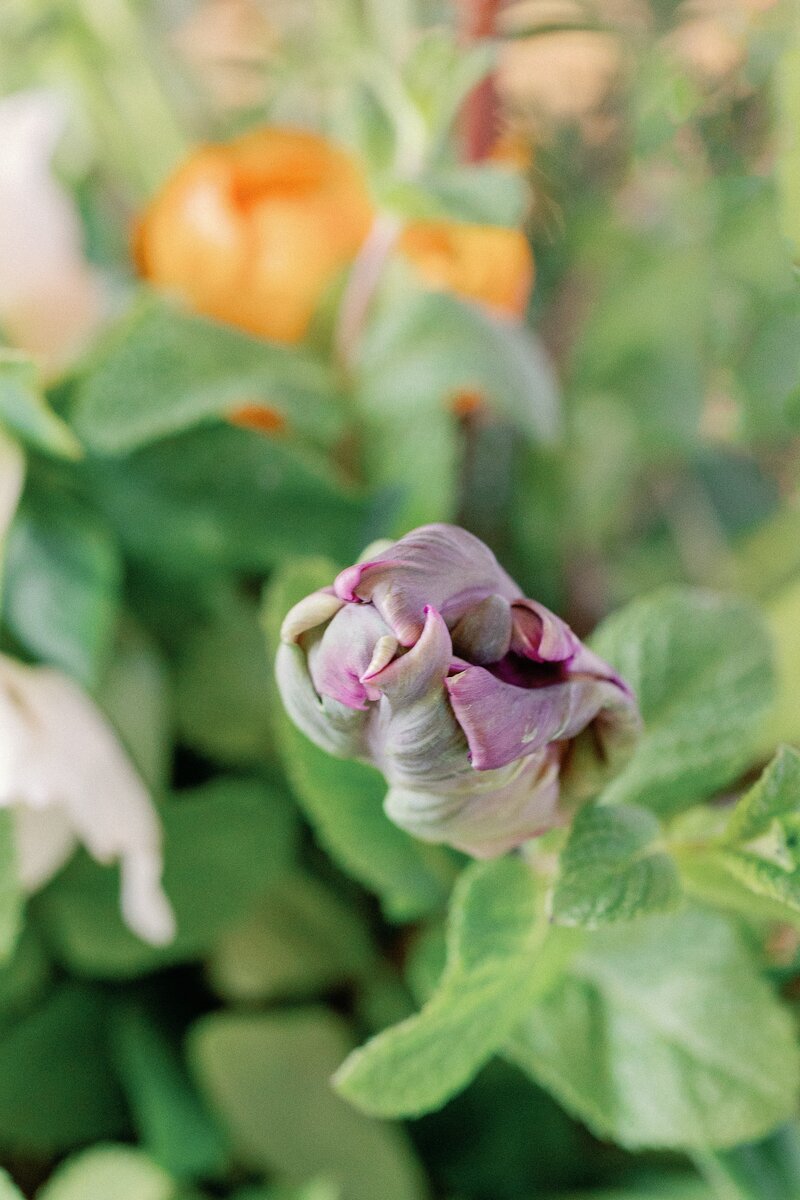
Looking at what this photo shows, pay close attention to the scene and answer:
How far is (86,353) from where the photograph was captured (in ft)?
0.66

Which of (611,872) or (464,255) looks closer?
(611,872)

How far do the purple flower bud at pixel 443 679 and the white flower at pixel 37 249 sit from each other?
0.49 feet

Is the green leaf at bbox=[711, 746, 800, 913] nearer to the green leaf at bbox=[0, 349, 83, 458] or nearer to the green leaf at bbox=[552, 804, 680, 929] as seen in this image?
the green leaf at bbox=[552, 804, 680, 929]

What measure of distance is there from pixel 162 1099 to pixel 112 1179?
3cm

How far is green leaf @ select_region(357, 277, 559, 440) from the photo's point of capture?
0.69ft

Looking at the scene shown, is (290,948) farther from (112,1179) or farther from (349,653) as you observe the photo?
(349,653)

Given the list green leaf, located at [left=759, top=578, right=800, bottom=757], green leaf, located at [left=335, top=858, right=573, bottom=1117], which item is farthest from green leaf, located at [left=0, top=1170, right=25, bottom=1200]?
green leaf, located at [left=759, top=578, right=800, bottom=757]

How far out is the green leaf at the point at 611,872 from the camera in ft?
0.37

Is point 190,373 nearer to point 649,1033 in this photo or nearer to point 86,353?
point 86,353

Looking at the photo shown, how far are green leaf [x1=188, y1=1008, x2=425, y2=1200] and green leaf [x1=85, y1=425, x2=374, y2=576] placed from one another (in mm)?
94

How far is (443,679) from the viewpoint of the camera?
0.29ft

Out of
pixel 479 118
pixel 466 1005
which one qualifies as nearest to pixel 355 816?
pixel 466 1005

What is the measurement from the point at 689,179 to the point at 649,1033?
21cm

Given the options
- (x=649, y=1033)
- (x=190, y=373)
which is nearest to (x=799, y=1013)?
(x=649, y=1033)
